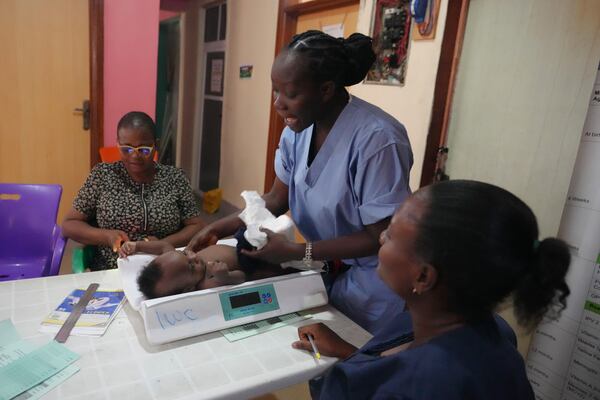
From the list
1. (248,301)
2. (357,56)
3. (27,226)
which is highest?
(357,56)

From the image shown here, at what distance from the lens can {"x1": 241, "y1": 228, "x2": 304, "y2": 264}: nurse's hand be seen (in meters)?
1.26

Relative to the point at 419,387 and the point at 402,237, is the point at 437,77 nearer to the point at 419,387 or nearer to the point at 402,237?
the point at 402,237

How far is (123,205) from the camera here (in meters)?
1.89

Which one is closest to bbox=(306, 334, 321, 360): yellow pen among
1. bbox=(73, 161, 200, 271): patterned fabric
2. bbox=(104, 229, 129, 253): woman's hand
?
bbox=(104, 229, 129, 253): woman's hand

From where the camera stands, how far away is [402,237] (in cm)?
85

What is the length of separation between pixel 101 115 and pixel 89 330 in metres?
2.93

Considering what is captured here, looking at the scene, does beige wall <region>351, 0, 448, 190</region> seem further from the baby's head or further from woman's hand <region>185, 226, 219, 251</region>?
the baby's head

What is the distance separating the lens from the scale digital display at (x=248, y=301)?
1.16m

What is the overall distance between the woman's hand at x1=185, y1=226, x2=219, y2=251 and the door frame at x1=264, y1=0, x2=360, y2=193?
2.14 m

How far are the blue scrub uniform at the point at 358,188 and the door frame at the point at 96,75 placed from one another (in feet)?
8.94

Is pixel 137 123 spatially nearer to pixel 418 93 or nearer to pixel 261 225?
pixel 261 225

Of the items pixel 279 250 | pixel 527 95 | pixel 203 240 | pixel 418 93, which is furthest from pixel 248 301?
pixel 418 93

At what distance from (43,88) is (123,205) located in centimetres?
227

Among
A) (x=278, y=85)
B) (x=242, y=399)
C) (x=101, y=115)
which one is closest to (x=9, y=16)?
(x=101, y=115)
